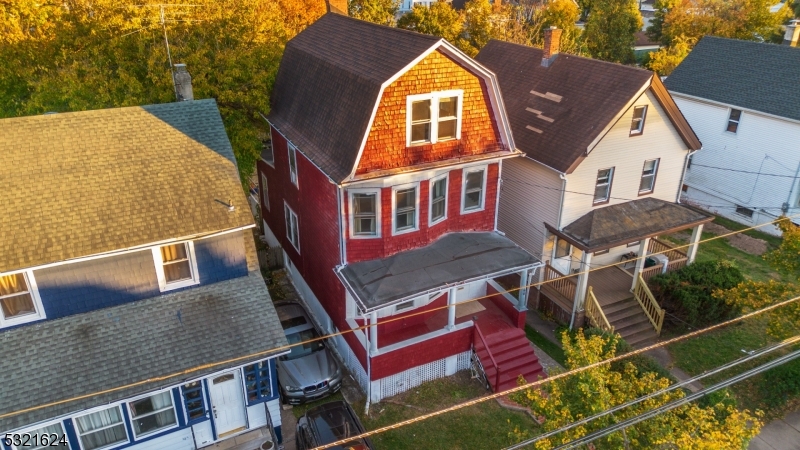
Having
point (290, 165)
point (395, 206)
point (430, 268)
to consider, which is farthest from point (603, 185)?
point (290, 165)

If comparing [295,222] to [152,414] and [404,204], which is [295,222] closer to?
[404,204]

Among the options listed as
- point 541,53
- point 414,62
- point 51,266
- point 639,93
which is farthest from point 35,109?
point 639,93

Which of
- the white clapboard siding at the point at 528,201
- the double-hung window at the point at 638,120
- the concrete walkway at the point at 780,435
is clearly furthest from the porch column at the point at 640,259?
the concrete walkway at the point at 780,435

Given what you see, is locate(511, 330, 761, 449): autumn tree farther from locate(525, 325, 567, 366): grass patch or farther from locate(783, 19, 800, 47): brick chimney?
locate(783, 19, 800, 47): brick chimney

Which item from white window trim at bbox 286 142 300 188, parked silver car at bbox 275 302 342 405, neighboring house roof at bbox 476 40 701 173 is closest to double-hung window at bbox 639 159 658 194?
neighboring house roof at bbox 476 40 701 173

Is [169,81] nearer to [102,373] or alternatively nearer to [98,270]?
[98,270]
